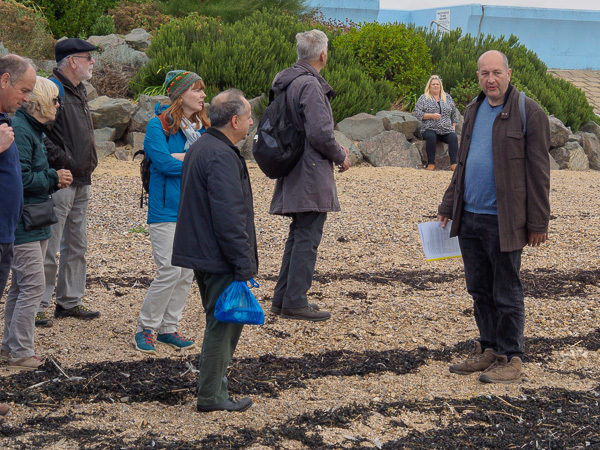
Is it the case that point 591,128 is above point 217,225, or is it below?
above

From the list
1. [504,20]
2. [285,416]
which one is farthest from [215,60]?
[504,20]

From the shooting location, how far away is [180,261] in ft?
11.5

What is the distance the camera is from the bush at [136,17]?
51.7ft

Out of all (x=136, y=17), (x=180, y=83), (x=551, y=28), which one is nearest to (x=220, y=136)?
(x=180, y=83)

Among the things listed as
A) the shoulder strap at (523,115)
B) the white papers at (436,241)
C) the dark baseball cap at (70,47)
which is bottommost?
the white papers at (436,241)

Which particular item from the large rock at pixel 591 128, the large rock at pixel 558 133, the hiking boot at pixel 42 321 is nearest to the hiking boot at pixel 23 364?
the hiking boot at pixel 42 321

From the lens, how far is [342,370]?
14.5 ft

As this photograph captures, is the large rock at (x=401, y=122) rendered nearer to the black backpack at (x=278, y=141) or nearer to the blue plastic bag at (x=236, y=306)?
the black backpack at (x=278, y=141)

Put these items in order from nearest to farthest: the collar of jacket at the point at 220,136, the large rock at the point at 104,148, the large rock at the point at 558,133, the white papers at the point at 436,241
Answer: the collar of jacket at the point at 220,136
the white papers at the point at 436,241
the large rock at the point at 104,148
the large rock at the point at 558,133

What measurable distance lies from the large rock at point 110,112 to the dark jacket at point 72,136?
668 centimetres

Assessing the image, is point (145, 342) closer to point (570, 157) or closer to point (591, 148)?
point (570, 157)

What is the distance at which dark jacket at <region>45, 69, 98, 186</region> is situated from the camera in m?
4.79

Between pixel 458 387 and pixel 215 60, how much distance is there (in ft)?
30.9

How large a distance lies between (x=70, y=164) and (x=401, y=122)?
333 inches
